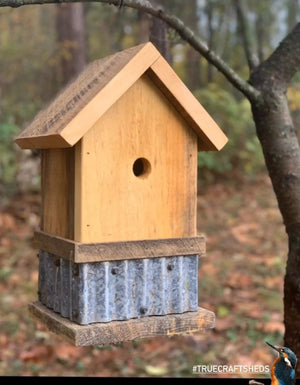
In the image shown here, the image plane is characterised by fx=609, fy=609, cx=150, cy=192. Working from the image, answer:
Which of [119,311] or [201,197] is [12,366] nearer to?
[119,311]

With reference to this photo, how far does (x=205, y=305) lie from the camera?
6.09 metres

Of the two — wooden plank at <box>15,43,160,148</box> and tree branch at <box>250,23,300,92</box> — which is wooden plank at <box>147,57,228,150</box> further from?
tree branch at <box>250,23,300,92</box>

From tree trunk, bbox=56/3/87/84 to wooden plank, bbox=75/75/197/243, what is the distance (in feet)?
21.2

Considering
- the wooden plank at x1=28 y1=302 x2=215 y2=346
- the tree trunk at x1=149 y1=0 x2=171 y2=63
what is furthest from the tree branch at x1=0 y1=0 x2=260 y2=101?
the wooden plank at x1=28 y1=302 x2=215 y2=346

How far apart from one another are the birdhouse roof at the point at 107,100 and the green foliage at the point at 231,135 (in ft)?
19.6

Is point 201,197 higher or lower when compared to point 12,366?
higher

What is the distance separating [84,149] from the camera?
2150mm

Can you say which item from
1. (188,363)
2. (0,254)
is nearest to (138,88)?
(188,363)

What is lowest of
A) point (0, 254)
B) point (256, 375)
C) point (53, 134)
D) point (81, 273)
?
point (256, 375)

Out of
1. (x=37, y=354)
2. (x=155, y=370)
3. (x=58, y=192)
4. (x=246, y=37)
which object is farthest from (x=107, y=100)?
(x=37, y=354)

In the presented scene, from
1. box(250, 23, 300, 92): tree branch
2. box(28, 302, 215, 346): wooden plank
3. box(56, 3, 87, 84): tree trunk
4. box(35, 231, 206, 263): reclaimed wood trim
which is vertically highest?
box(56, 3, 87, 84): tree trunk

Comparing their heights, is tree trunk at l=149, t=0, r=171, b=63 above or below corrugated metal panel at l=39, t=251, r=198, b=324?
above

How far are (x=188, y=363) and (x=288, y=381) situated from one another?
3.35 meters

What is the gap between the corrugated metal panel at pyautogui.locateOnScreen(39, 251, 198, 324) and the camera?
2174 millimetres
